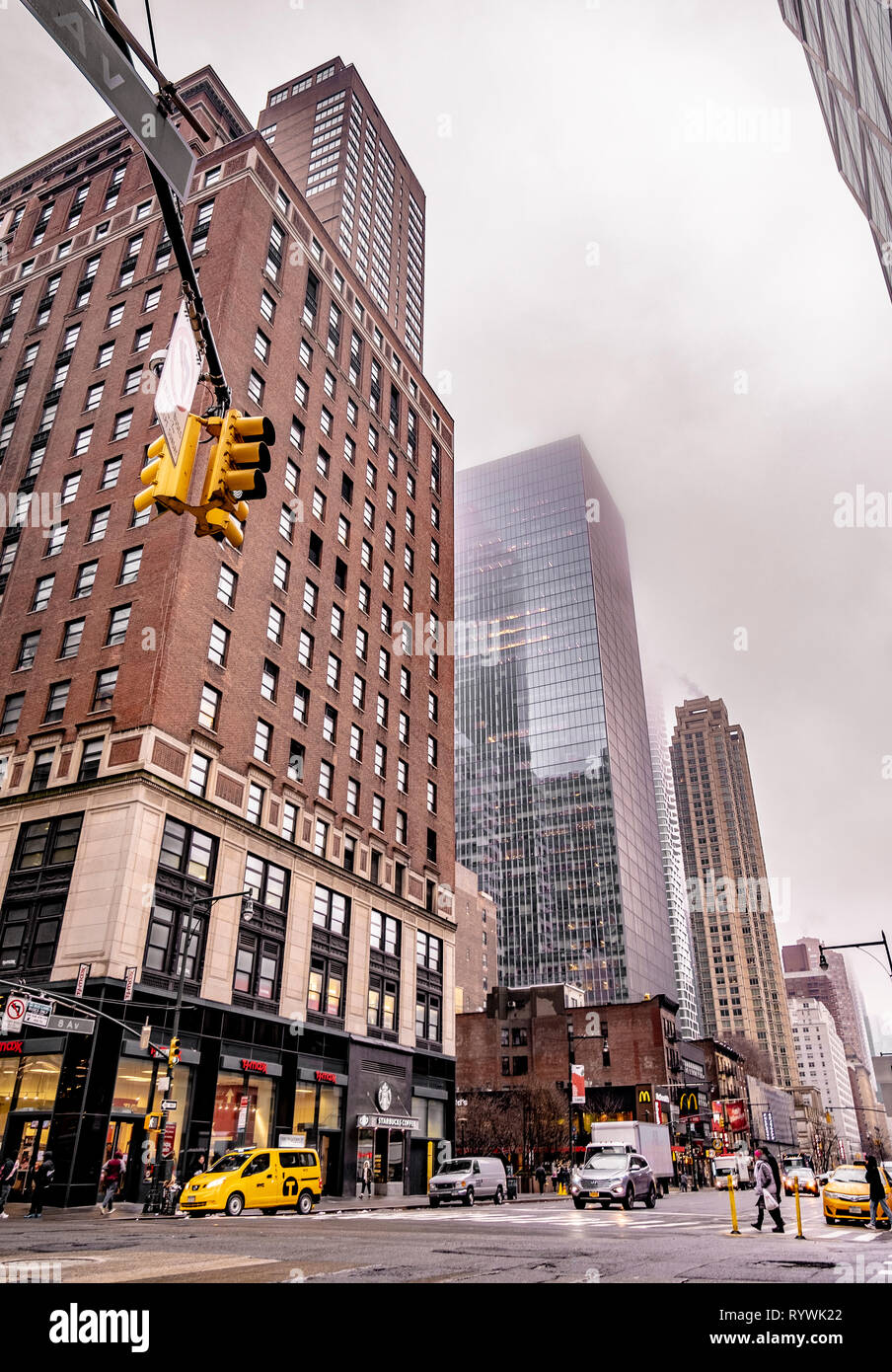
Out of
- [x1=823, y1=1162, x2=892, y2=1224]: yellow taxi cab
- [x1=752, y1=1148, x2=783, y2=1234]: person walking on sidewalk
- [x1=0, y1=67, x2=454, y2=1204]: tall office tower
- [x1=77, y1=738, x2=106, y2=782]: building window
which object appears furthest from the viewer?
[x1=77, y1=738, x2=106, y2=782]: building window

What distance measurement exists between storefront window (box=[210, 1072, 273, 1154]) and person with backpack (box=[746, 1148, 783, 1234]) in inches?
801

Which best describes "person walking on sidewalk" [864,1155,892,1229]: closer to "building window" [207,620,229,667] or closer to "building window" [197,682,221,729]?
"building window" [197,682,221,729]

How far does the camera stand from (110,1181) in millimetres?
25391

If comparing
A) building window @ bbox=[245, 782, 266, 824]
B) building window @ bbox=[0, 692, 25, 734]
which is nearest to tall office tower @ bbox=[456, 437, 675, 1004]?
building window @ bbox=[245, 782, 266, 824]

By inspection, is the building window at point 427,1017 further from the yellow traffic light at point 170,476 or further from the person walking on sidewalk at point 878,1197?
the yellow traffic light at point 170,476

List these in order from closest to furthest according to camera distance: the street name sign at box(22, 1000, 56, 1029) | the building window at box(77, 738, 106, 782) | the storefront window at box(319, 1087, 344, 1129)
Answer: the street name sign at box(22, 1000, 56, 1029)
the building window at box(77, 738, 106, 782)
the storefront window at box(319, 1087, 344, 1129)

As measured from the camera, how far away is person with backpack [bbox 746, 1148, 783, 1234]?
64.7ft

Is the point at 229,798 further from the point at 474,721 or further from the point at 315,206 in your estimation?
the point at 474,721

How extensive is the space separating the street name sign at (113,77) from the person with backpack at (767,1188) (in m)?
21.5

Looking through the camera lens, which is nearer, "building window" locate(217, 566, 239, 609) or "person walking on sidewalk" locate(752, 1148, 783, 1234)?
"person walking on sidewalk" locate(752, 1148, 783, 1234)

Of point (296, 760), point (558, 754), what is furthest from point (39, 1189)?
point (558, 754)

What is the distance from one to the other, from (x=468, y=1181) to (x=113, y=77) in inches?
1453

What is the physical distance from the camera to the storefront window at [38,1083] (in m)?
29.0

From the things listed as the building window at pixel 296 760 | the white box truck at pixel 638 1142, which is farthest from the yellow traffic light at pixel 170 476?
the white box truck at pixel 638 1142
